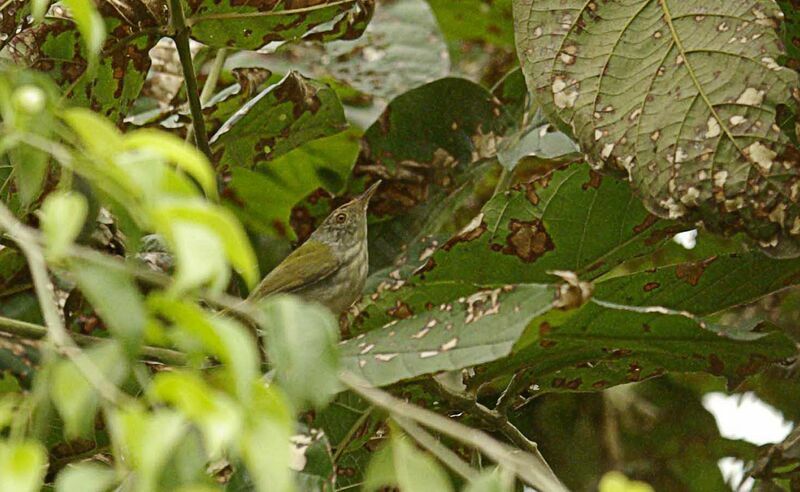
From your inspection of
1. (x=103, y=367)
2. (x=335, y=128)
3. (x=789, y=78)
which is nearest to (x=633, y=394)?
(x=335, y=128)

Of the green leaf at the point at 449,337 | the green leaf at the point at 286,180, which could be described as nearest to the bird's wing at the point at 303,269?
the green leaf at the point at 286,180

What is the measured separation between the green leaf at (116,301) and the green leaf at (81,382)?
0.11 ft

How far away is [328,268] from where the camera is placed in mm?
3730

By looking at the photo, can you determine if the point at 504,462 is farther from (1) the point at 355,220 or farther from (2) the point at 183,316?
(1) the point at 355,220

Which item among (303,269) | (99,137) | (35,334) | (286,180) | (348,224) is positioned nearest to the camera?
(99,137)

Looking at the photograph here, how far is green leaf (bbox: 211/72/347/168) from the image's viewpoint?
114 inches

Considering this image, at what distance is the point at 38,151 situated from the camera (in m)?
1.35

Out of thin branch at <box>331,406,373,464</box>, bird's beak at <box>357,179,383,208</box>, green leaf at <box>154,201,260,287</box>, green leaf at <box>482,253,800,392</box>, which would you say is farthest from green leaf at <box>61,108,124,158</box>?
bird's beak at <box>357,179,383,208</box>

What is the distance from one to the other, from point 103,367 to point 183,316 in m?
0.11

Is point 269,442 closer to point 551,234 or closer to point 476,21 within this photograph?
point 551,234

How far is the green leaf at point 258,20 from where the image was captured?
9.00 ft

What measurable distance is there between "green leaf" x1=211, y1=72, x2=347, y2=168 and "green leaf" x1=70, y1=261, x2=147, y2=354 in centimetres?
170

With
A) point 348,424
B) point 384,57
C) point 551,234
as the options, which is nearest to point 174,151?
point 348,424

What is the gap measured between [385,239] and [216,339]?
2209mm
